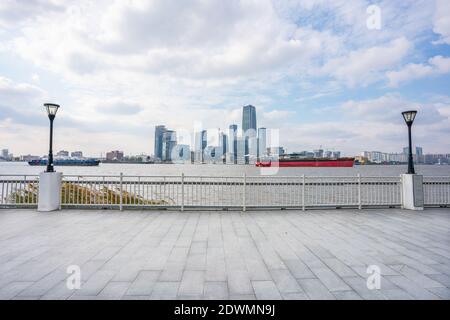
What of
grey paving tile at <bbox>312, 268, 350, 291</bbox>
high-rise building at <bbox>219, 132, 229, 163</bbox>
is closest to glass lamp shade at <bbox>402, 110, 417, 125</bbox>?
grey paving tile at <bbox>312, 268, 350, 291</bbox>

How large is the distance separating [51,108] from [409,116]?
13244 mm

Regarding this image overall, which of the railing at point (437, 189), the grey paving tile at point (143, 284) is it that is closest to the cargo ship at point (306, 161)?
the railing at point (437, 189)

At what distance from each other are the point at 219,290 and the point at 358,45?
12.0m

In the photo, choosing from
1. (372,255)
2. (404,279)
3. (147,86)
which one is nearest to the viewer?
(404,279)

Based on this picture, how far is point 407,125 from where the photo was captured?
8.88 metres

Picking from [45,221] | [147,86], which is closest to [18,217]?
[45,221]

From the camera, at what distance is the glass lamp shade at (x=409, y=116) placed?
8.58m

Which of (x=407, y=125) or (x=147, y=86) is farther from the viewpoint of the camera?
(x=147, y=86)

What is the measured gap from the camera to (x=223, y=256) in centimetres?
397

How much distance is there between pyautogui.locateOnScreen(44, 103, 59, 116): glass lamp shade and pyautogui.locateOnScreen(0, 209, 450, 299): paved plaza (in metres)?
3.59

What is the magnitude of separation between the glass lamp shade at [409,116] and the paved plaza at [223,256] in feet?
12.5

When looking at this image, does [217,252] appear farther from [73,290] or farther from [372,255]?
[372,255]

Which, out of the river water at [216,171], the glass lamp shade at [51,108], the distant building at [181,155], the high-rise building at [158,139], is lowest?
the river water at [216,171]

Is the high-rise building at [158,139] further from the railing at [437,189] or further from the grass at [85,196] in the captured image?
the railing at [437,189]
